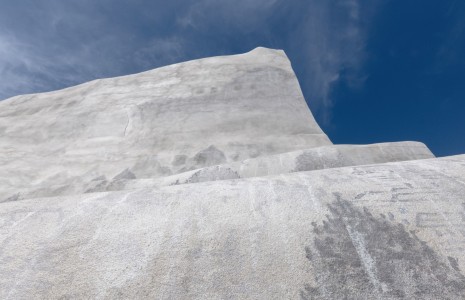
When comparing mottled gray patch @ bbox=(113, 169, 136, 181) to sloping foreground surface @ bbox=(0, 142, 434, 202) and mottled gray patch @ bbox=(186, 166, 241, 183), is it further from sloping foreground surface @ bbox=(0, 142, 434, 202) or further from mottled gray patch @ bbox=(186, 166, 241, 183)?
mottled gray patch @ bbox=(186, 166, 241, 183)

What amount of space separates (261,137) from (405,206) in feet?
15.7

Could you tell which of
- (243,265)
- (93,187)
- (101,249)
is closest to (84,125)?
(93,187)

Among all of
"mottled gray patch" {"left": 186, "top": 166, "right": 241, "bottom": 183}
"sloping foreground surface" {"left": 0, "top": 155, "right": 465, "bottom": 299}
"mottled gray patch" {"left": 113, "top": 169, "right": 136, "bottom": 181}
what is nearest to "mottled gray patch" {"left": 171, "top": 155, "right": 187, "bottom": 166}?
"mottled gray patch" {"left": 113, "top": 169, "right": 136, "bottom": 181}

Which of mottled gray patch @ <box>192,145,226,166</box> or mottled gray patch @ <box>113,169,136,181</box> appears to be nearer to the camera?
mottled gray patch @ <box>113,169,136,181</box>

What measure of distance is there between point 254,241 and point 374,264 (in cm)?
100

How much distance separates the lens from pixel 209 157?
7.72 meters

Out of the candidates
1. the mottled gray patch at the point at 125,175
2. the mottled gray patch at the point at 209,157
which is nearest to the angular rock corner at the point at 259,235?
the mottled gray patch at the point at 209,157

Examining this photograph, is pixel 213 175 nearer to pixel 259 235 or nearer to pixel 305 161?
pixel 305 161

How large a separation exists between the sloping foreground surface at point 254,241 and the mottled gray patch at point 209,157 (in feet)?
11.1

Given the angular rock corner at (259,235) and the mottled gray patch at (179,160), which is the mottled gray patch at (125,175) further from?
the angular rock corner at (259,235)

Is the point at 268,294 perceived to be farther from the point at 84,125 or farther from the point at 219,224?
the point at 84,125

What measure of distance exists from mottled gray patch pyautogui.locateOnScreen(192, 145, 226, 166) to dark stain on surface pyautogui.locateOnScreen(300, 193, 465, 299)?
4.23 m

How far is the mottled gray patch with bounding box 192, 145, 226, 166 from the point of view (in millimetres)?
7598

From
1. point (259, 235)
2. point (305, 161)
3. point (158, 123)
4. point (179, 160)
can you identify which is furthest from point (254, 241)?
point (158, 123)
